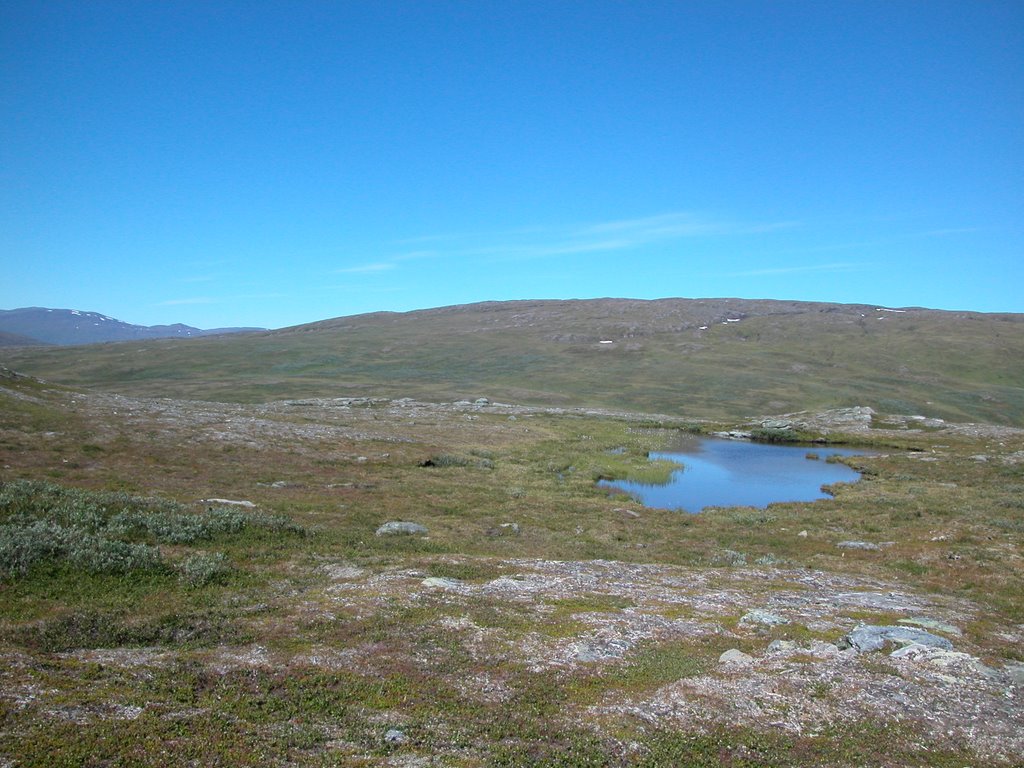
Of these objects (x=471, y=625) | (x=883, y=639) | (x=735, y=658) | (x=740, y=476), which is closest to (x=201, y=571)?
(x=471, y=625)

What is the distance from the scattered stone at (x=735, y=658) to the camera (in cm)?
1625

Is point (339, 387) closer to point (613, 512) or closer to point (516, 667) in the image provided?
point (613, 512)

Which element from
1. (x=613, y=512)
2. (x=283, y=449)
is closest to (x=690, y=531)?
(x=613, y=512)

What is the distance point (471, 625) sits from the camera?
17797 millimetres

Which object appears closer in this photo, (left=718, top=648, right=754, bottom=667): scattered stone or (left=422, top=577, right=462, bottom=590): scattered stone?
(left=718, top=648, right=754, bottom=667): scattered stone

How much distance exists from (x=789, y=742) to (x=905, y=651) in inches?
269

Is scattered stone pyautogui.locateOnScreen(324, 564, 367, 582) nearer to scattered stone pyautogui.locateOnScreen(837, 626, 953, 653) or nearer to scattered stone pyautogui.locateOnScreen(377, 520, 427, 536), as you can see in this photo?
scattered stone pyautogui.locateOnScreen(377, 520, 427, 536)

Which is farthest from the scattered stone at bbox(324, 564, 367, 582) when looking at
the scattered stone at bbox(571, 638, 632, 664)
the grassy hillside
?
the grassy hillside

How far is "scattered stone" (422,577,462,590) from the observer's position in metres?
21.0

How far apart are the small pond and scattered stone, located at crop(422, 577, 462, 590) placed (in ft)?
84.9

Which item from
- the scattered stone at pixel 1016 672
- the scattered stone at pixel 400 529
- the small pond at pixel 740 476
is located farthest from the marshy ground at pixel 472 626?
the small pond at pixel 740 476

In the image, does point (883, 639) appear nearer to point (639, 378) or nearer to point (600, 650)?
point (600, 650)

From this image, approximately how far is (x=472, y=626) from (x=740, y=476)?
48179 mm

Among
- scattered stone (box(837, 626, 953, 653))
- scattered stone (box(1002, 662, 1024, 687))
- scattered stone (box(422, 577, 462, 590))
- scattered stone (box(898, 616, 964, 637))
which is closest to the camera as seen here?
scattered stone (box(1002, 662, 1024, 687))
